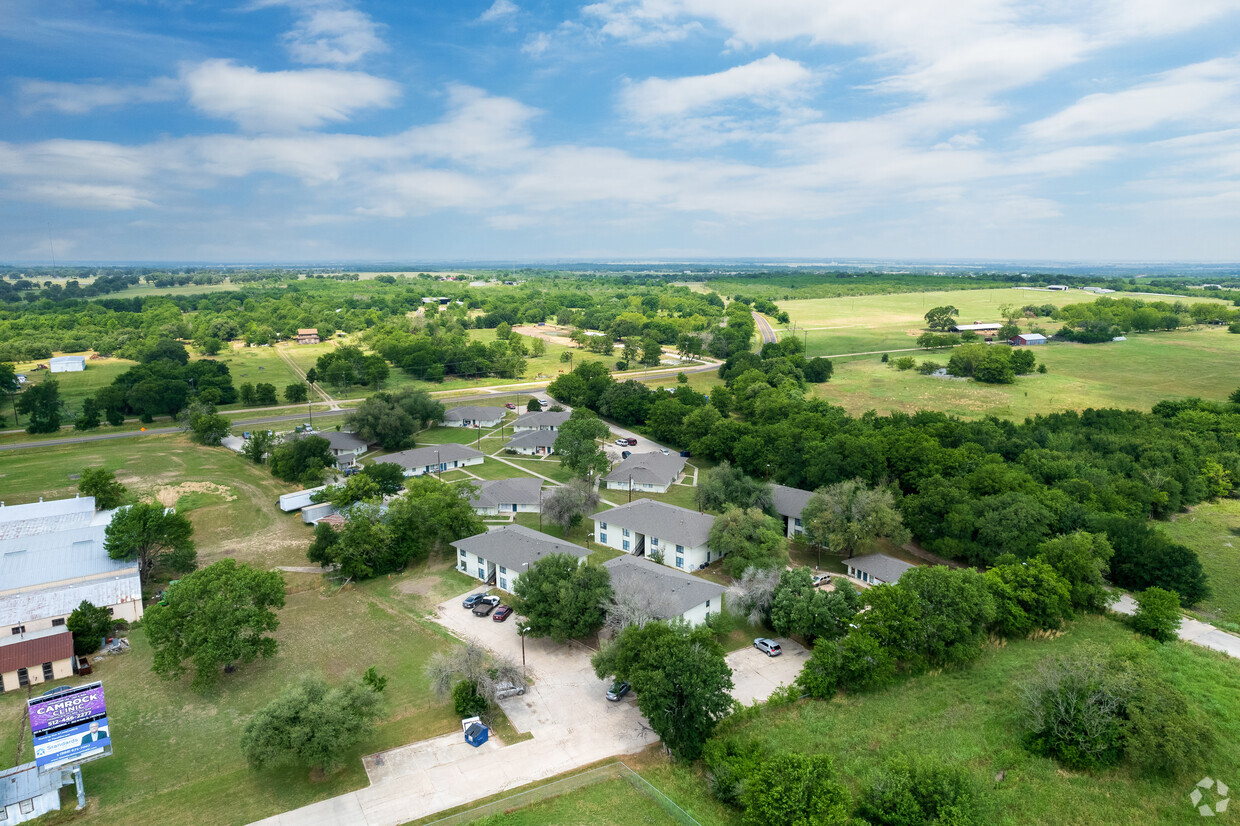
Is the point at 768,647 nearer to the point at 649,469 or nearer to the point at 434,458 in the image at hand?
the point at 649,469

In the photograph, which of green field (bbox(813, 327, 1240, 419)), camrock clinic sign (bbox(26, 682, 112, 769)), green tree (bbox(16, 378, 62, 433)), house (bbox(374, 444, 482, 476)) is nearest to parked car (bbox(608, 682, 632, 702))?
camrock clinic sign (bbox(26, 682, 112, 769))

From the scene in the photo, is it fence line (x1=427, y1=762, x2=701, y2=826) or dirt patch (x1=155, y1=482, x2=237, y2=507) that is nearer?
fence line (x1=427, y1=762, x2=701, y2=826)

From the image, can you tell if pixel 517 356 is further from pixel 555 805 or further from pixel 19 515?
pixel 555 805

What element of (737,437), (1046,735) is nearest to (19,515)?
(737,437)

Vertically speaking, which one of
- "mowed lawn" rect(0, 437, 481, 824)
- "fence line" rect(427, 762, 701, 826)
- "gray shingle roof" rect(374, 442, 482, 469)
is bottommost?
"mowed lawn" rect(0, 437, 481, 824)

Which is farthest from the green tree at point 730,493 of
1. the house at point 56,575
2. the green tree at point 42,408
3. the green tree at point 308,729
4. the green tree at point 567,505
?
the green tree at point 42,408

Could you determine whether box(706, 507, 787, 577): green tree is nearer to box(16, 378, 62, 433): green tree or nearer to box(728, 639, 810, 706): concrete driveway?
box(728, 639, 810, 706): concrete driveway

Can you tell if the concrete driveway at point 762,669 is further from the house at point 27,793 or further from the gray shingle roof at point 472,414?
the gray shingle roof at point 472,414
